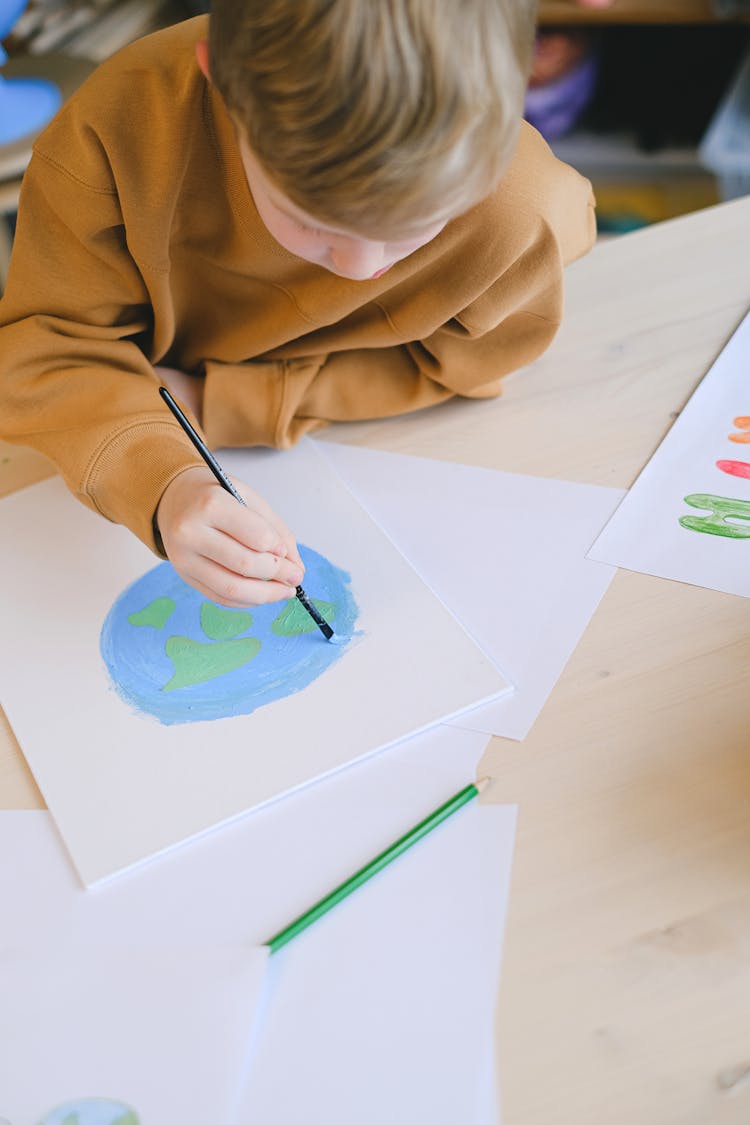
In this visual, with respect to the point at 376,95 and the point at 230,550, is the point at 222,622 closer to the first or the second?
the point at 230,550

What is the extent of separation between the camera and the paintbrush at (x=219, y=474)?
689mm

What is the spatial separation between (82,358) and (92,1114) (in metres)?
0.54

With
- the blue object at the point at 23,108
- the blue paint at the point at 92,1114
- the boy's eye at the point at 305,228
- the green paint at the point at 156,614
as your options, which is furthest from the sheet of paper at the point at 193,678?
the blue object at the point at 23,108

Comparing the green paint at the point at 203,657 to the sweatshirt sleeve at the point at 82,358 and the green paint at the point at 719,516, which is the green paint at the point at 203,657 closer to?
the sweatshirt sleeve at the point at 82,358

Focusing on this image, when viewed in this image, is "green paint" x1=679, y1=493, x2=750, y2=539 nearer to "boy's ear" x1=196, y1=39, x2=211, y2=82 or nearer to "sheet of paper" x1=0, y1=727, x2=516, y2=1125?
"sheet of paper" x1=0, y1=727, x2=516, y2=1125

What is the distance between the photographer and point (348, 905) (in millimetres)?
550

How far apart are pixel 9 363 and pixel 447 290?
0.33 meters

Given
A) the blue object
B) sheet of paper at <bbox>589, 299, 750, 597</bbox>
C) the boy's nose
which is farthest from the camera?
the blue object

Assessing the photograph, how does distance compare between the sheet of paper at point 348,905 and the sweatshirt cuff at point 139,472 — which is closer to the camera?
the sheet of paper at point 348,905

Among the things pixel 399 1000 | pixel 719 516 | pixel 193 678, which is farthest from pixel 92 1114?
pixel 719 516

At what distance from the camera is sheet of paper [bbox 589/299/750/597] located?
0.70m

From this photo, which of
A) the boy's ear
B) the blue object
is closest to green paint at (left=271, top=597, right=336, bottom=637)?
the boy's ear

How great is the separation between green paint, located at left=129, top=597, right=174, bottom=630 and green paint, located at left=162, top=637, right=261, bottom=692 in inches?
0.8

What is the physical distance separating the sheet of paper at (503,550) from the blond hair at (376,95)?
0.80 ft
